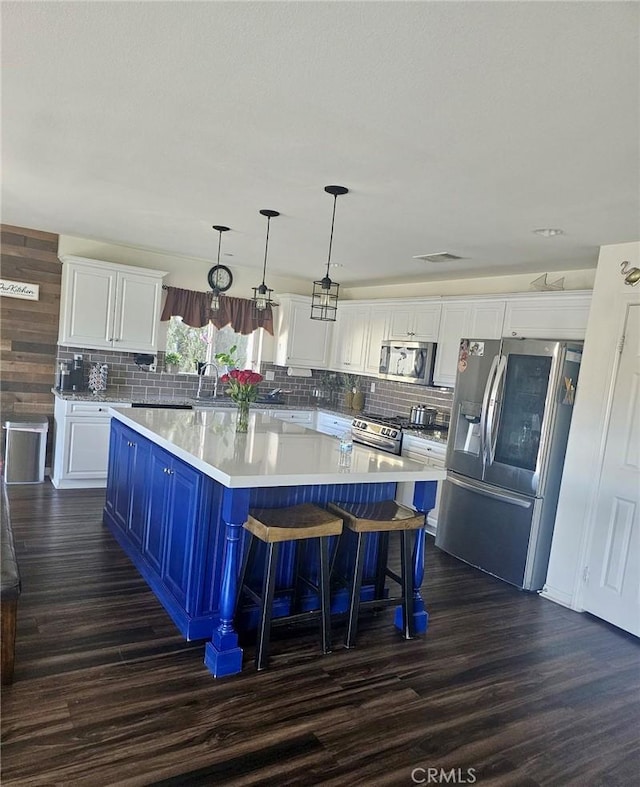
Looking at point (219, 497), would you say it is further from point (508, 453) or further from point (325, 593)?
point (508, 453)

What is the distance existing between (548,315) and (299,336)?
3.20 m

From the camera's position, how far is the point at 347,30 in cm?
166

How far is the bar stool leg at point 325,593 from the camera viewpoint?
9.14 feet

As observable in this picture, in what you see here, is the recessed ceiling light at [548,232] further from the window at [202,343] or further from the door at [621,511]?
the window at [202,343]

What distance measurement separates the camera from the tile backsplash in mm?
5886

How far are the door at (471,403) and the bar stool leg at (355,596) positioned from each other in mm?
1775

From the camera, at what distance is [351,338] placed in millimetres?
6668

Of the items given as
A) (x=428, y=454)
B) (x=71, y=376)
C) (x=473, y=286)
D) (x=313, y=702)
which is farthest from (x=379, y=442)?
(x=313, y=702)

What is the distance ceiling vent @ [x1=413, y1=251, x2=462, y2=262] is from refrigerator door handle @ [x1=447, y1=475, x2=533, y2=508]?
184 cm

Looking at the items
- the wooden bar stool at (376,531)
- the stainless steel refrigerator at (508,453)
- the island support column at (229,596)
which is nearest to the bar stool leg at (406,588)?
the wooden bar stool at (376,531)

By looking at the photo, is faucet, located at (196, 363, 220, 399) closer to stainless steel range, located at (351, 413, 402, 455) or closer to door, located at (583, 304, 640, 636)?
stainless steel range, located at (351, 413, 402, 455)

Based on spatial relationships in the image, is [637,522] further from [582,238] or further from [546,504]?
[582,238]

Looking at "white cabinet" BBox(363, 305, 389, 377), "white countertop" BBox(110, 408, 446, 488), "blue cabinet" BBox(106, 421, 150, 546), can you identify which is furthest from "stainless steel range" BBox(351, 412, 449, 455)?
"blue cabinet" BBox(106, 421, 150, 546)

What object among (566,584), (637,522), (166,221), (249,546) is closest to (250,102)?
(249,546)
